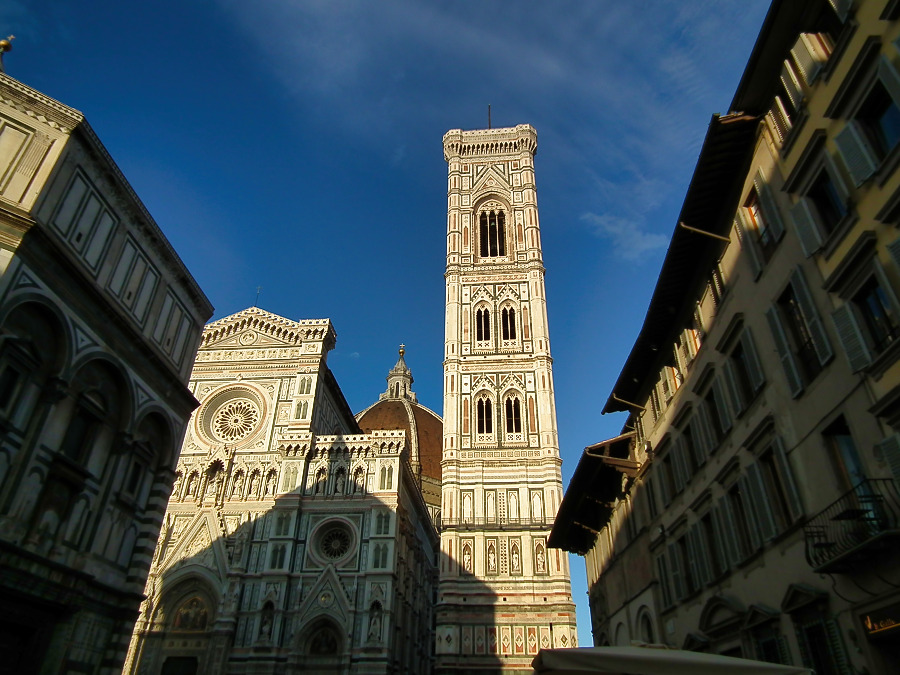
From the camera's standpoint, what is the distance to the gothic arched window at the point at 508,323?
5006cm

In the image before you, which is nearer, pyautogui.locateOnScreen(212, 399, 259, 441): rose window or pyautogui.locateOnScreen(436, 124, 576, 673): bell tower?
pyautogui.locateOnScreen(436, 124, 576, 673): bell tower

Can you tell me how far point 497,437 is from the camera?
4538 centimetres

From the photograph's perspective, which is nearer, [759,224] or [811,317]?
[811,317]

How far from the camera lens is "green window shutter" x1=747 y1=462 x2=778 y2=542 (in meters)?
11.6

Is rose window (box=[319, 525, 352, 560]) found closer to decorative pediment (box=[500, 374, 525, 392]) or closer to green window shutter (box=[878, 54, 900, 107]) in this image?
decorative pediment (box=[500, 374, 525, 392])

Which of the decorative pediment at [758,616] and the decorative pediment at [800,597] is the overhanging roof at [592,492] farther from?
the decorative pediment at [800,597]

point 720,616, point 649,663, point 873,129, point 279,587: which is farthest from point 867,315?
point 279,587

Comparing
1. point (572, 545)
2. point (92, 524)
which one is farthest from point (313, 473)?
point (92, 524)

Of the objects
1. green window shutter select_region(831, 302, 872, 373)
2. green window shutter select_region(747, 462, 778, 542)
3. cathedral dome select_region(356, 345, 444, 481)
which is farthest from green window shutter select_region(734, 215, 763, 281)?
cathedral dome select_region(356, 345, 444, 481)

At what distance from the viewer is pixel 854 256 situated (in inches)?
361

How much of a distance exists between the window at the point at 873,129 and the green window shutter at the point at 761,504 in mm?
5821

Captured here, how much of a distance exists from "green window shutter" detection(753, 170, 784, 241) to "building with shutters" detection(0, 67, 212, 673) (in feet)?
48.1

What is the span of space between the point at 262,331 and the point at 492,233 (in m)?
22.0

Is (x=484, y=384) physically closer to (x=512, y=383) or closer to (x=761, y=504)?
(x=512, y=383)
